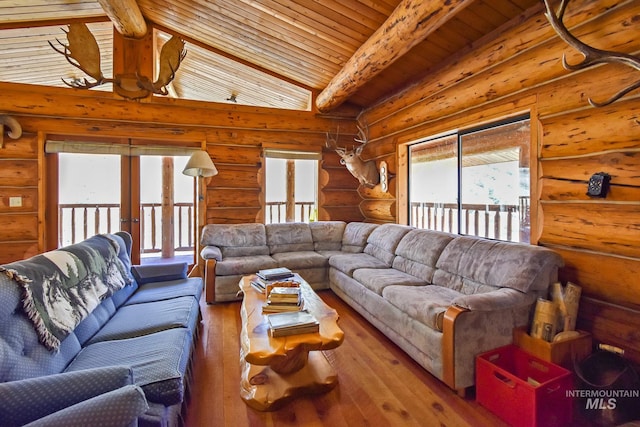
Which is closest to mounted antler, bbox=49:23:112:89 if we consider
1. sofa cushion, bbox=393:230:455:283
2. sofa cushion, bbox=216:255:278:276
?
sofa cushion, bbox=216:255:278:276

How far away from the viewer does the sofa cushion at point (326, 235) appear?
4.94m

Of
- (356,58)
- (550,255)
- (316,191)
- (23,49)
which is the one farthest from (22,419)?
(23,49)

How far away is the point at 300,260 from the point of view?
429cm

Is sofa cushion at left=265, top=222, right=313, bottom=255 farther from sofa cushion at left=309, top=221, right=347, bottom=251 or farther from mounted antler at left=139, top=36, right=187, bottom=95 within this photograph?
mounted antler at left=139, top=36, right=187, bottom=95

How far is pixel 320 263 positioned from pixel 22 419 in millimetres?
3479

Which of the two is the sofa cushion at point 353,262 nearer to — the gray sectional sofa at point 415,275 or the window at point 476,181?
the gray sectional sofa at point 415,275

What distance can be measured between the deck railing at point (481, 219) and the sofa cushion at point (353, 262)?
43.1 inches

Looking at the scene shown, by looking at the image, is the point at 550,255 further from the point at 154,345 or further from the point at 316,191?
the point at 316,191

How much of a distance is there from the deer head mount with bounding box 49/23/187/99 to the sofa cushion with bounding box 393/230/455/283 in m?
3.18

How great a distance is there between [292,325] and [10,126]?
15.8 ft

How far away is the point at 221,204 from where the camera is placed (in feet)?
16.3

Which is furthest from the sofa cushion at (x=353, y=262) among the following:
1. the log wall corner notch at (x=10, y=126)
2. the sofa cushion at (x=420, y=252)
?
the log wall corner notch at (x=10, y=126)

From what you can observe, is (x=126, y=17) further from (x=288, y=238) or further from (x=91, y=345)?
(x=91, y=345)

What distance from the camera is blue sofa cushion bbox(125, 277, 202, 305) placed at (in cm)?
260
